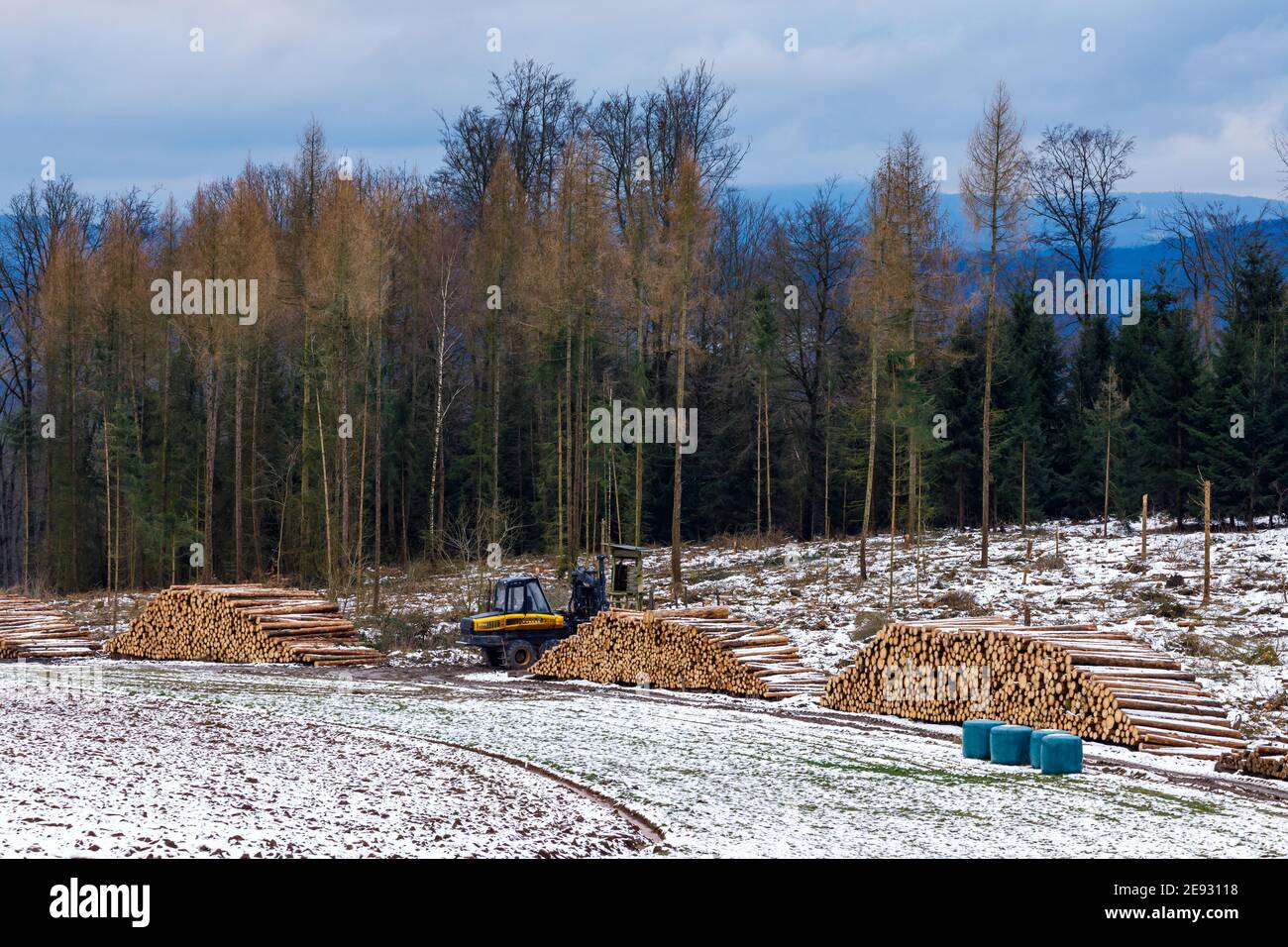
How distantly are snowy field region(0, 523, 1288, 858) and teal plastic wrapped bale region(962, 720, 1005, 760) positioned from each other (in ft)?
0.80

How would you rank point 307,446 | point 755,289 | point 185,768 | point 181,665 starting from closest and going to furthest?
1. point 185,768
2. point 181,665
3. point 307,446
4. point 755,289

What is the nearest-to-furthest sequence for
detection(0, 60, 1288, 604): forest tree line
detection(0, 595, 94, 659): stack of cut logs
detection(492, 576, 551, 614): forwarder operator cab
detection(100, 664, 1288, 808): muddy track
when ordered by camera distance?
detection(100, 664, 1288, 808): muddy track, detection(492, 576, 551, 614): forwarder operator cab, detection(0, 595, 94, 659): stack of cut logs, detection(0, 60, 1288, 604): forest tree line

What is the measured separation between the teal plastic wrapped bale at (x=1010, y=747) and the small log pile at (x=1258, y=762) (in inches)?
88.0

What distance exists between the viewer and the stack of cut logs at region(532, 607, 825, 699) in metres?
23.7

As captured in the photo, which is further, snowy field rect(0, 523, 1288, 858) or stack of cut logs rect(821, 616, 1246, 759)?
stack of cut logs rect(821, 616, 1246, 759)

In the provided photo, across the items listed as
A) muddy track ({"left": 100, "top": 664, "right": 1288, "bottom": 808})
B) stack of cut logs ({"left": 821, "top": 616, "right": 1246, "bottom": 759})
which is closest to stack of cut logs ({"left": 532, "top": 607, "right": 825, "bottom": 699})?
muddy track ({"left": 100, "top": 664, "right": 1288, "bottom": 808})

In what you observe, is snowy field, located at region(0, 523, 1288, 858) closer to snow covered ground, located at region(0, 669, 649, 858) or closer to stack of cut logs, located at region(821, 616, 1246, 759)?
snow covered ground, located at region(0, 669, 649, 858)

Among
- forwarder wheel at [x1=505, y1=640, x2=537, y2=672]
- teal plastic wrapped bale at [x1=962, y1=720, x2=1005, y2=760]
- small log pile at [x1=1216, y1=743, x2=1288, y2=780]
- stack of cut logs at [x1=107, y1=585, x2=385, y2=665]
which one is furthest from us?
stack of cut logs at [x1=107, y1=585, x2=385, y2=665]

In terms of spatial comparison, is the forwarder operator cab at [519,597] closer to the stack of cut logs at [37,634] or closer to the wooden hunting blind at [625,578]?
the wooden hunting blind at [625,578]

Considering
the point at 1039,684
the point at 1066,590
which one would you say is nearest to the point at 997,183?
the point at 1066,590
